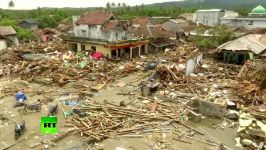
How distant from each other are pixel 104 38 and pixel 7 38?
19156 millimetres

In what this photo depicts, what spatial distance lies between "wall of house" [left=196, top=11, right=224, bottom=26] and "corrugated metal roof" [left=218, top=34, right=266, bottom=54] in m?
36.2

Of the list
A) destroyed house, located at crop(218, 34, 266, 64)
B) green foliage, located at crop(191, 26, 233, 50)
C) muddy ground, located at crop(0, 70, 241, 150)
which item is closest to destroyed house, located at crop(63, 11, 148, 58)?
green foliage, located at crop(191, 26, 233, 50)

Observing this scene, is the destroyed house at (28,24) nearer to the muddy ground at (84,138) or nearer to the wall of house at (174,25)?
the wall of house at (174,25)

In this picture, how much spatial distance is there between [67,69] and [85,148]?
48.1ft

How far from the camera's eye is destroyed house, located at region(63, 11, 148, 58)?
112 feet

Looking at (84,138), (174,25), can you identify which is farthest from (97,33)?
(174,25)

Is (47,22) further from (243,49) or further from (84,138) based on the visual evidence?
(84,138)

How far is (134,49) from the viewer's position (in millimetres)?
37031

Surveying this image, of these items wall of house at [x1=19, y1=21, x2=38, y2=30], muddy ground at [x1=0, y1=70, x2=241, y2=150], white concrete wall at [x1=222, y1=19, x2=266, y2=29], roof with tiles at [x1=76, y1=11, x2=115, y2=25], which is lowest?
muddy ground at [x1=0, y1=70, x2=241, y2=150]

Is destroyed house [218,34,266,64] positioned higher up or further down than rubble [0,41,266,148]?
higher up

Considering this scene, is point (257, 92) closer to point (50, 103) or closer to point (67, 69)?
point (50, 103)

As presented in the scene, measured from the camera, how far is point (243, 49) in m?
28.6

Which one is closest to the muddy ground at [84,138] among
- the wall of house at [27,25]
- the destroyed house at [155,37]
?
the destroyed house at [155,37]

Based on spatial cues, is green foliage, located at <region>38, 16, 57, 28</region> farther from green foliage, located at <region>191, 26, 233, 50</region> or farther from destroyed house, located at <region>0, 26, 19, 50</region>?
green foliage, located at <region>191, 26, 233, 50</region>
